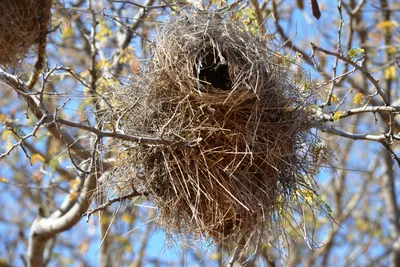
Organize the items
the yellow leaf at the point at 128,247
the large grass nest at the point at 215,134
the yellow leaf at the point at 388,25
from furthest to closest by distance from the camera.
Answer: the yellow leaf at the point at 128,247, the yellow leaf at the point at 388,25, the large grass nest at the point at 215,134

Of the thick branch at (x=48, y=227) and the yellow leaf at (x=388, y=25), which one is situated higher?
the yellow leaf at (x=388, y=25)

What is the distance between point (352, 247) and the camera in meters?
9.71

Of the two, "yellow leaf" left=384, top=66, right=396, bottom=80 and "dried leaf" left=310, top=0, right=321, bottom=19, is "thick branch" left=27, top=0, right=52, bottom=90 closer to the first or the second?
"dried leaf" left=310, top=0, right=321, bottom=19

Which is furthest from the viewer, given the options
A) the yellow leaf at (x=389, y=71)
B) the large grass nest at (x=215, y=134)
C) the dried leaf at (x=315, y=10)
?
the yellow leaf at (x=389, y=71)

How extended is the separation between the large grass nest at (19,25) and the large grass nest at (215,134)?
115cm

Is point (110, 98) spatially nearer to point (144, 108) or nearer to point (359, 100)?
point (144, 108)

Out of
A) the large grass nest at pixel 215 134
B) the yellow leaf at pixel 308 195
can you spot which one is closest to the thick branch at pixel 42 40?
the large grass nest at pixel 215 134

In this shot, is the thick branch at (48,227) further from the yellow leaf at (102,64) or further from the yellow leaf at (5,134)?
the yellow leaf at (102,64)

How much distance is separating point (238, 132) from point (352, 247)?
7.00 metres

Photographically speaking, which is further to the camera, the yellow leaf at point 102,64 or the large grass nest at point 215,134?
the yellow leaf at point 102,64

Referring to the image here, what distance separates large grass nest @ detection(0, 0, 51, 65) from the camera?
13.8ft

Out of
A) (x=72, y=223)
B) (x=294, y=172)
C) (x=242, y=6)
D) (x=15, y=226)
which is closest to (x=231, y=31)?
(x=294, y=172)

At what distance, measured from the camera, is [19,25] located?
14.0ft

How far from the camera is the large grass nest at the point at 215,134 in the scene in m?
3.15
